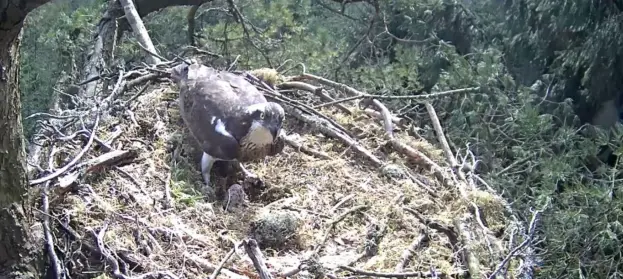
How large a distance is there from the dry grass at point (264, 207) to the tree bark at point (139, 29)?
44 centimetres

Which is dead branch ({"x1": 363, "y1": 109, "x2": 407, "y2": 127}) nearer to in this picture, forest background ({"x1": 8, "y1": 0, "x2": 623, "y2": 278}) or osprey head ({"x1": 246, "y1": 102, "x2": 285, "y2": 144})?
forest background ({"x1": 8, "y1": 0, "x2": 623, "y2": 278})

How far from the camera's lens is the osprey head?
3.25 meters

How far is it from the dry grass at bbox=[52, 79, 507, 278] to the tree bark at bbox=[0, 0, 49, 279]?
27cm

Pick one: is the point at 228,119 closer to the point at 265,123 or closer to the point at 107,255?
the point at 265,123

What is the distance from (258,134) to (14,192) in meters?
1.24

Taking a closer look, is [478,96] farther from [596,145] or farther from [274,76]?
[274,76]

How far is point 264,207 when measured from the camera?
3303 millimetres

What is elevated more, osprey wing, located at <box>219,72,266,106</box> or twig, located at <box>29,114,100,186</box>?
twig, located at <box>29,114,100,186</box>

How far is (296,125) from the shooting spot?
3.93 m

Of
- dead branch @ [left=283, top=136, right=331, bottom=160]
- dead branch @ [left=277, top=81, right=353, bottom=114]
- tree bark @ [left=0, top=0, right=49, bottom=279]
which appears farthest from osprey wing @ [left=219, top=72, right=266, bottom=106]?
tree bark @ [left=0, top=0, right=49, bottom=279]

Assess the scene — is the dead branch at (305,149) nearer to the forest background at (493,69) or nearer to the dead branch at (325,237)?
the dead branch at (325,237)

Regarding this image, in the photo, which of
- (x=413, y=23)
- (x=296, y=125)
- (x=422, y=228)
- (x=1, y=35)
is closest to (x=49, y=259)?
(x=1, y=35)

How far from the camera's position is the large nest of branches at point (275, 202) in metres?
2.67

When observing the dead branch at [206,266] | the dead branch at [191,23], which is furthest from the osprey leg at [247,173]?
the dead branch at [191,23]
